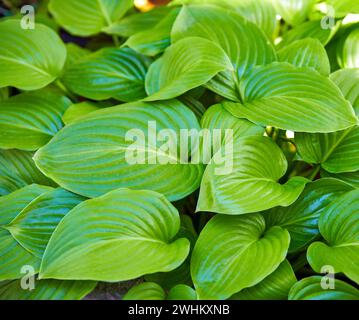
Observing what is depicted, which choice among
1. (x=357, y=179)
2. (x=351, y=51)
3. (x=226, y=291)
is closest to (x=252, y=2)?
(x=351, y=51)

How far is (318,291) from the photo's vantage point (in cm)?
98

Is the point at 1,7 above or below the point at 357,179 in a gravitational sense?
above

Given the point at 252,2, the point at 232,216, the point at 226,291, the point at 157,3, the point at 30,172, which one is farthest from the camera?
the point at 157,3

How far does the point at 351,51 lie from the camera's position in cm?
134

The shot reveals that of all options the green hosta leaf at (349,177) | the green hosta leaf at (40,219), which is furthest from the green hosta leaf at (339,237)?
the green hosta leaf at (40,219)

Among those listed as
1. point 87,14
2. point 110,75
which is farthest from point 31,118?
point 87,14

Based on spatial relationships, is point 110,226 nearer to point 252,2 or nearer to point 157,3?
point 252,2

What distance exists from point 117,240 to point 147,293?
13 cm

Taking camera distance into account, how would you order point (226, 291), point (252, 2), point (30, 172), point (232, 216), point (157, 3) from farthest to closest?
point (157, 3), point (252, 2), point (30, 172), point (232, 216), point (226, 291)

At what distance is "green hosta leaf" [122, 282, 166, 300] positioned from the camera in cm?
101

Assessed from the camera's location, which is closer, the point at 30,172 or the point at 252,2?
the point at 30,172
